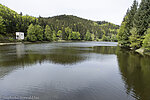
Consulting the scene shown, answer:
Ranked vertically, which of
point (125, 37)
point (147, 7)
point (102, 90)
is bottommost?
point (102, 90)

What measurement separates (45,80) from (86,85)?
15.1 ft

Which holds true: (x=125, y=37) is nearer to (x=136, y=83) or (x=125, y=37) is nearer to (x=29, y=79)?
(x=136, y=83)

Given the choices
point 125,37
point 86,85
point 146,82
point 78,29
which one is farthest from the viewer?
point 78,29

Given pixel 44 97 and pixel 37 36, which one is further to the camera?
pixel 37 36

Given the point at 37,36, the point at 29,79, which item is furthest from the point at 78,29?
the point at 29,79

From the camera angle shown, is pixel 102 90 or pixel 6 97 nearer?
pixel 6 97

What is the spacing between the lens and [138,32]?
3725 centimetres

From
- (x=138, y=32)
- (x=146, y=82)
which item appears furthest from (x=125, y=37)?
(x=146, y=82)

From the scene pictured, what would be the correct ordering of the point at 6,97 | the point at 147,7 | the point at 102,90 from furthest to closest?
the point at 147,7
the point at 102,90
the point at 6,97

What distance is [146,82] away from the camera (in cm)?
1211

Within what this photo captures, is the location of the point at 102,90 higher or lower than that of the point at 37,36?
lower

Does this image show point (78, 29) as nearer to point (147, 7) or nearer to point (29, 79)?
point (147, 7)

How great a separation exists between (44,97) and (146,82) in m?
11.0

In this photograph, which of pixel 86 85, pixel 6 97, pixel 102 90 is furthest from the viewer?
pixel 86 85
